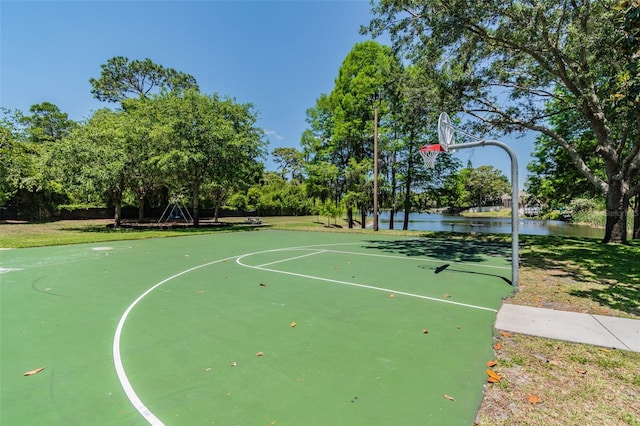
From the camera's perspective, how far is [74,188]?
59.6 ft

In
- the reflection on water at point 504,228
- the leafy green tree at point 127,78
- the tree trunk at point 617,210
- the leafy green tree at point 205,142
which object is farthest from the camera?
the leafy green tree at point 127,78

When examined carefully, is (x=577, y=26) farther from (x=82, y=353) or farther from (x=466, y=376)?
(x=82, y=353)

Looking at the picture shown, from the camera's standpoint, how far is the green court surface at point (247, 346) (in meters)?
2.47

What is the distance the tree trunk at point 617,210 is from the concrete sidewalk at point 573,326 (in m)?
10.3

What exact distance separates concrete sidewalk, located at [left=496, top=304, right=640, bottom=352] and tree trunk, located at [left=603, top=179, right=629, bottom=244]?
10.3 meters

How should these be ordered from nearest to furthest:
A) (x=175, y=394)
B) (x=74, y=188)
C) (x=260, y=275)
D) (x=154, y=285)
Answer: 1. (x=175, y=394)
2. (x=154, y=285)
3. (x=260, y=275)
4. (x=74, y=188)

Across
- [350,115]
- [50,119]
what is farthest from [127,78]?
[350,115]

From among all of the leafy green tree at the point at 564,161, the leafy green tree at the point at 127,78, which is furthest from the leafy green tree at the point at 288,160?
the leafy green tree at the point at 564,161

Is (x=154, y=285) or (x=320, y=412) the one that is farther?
(x=154, y=285)

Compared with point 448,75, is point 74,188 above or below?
below

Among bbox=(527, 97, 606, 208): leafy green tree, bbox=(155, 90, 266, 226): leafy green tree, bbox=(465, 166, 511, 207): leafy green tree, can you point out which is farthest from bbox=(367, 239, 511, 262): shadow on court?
bbox=(465, 166, 511, 207): leafy green tree

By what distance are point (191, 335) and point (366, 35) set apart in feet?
38.0

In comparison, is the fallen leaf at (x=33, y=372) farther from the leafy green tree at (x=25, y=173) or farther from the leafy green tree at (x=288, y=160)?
the leafy green tree at (x=288, y=160)

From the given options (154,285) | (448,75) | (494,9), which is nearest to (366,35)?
(448,75)
